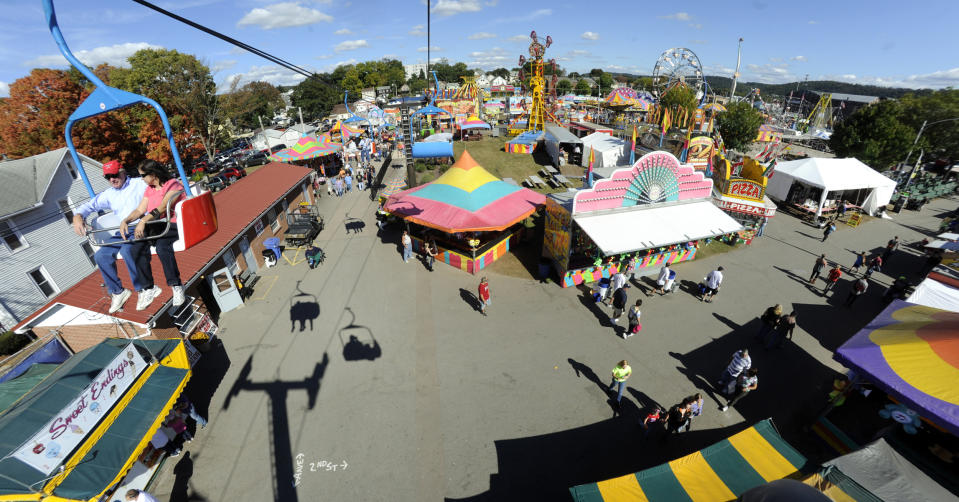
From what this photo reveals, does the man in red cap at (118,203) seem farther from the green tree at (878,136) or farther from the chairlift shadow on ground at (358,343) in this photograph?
the green tree at (878,136)

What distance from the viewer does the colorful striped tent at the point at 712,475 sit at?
5.33 m

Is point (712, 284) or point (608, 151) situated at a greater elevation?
point (608, 151)

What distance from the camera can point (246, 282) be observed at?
1361 centimetres

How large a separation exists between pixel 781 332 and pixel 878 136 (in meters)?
28.1

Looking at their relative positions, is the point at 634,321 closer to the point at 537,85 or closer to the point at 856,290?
the point at 856,290

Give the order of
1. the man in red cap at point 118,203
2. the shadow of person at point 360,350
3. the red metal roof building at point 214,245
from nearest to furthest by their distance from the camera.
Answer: the man in red cap at point 118,203 → the red metal roof building at point 214,245 → the shadow of person at point 360,350

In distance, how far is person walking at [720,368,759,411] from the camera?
7.90 metres

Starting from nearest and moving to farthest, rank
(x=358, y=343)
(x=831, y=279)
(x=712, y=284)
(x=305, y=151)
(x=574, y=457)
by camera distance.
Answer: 1. (x=574, y=457)
2. (x=358, y=343)
3. (x=712, y=284)
4. (x=831, y=279)
5. (x=305, y=151)

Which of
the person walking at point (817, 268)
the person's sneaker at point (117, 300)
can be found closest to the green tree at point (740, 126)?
the person walking at point (817, 268)

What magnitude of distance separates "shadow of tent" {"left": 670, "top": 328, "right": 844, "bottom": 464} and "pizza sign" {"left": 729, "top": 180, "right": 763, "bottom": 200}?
24.5 feet

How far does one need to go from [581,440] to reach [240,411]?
28.2ft

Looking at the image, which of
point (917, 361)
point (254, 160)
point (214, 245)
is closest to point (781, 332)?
point (917, 361)

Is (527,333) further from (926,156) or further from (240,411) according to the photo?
(926,156)

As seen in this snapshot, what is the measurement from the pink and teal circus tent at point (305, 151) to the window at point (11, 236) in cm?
1329
